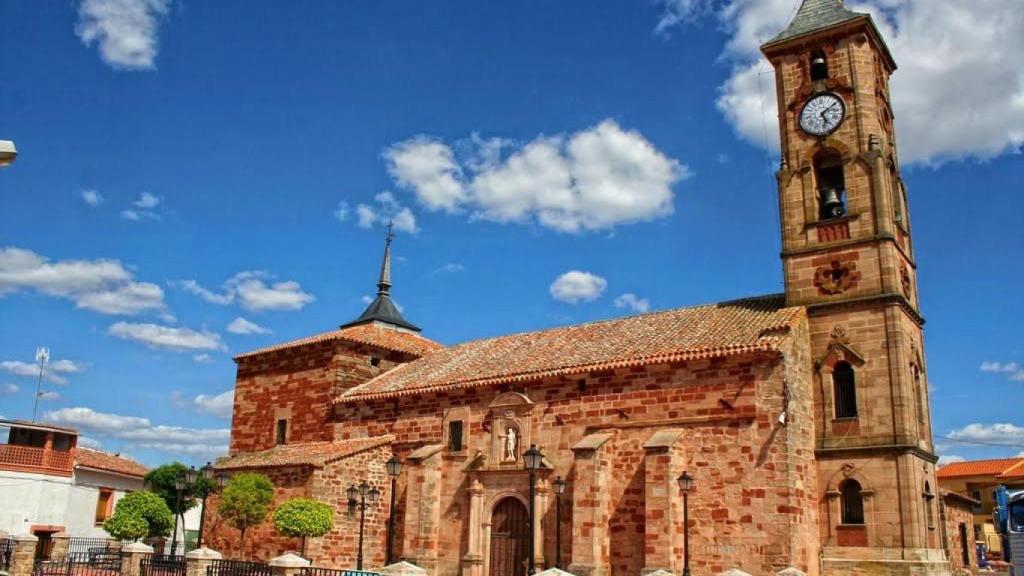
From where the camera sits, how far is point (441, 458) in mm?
24422

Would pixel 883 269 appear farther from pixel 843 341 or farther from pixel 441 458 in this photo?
pixel 441 458

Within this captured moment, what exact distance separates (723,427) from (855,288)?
5.12 m

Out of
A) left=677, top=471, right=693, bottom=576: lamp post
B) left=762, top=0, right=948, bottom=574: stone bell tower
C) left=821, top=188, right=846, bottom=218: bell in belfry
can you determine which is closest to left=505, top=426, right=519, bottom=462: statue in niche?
left=677, top=471, right=693, bottom=576: lamp post

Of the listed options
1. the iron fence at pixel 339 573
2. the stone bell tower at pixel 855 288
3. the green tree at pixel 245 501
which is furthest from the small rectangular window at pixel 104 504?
the stone bell tower at pixel 855 288

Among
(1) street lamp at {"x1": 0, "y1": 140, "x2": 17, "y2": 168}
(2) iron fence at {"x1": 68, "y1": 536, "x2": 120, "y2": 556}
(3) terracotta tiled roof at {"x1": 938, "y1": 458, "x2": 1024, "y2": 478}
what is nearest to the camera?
(1) street lamp at {"x1": 0, "y1": 140, "x2": 17, "y2": 168}

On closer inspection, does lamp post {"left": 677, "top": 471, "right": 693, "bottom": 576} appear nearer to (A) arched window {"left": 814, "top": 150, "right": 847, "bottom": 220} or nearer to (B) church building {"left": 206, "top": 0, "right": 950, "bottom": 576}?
(B) church building {"left": 206, "top": 0, "right": 950, "bottom": 576}

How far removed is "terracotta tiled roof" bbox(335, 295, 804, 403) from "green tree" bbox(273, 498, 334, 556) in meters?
4.98

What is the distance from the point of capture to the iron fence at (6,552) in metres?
20.2

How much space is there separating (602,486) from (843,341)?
697cm

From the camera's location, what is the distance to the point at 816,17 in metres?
24.3

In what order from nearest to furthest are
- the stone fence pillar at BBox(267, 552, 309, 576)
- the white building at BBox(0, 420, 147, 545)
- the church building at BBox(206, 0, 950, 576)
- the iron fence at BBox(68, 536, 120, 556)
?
the stone fence pillar at BBox(267, 552, 309, 576)
the church building at BBox(206, 0, 950, 576)
the iron fence at BBox(68, 536, 120, 556)
the white building at BBox(0, 420, 147, 545)

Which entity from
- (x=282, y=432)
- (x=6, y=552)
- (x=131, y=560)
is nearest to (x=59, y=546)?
(x=6, y=552)

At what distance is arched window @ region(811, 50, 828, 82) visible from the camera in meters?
23.6

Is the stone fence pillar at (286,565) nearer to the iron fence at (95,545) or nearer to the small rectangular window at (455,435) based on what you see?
→ the small rectangular window at (455,435)
